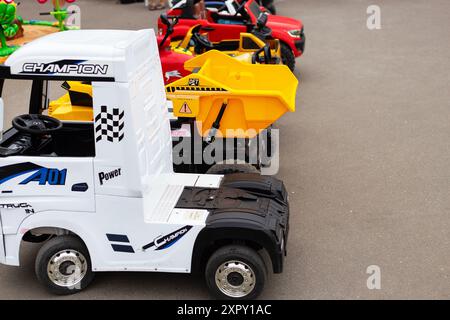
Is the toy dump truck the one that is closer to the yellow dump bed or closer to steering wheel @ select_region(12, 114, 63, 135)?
the yellow dump bed

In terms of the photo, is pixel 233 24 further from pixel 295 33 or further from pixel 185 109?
pixel 185 109

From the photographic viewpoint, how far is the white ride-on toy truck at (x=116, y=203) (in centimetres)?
541

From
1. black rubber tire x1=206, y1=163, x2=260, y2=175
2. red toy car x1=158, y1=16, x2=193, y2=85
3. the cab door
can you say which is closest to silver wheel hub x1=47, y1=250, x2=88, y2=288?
the cab door

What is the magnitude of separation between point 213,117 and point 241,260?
261cm

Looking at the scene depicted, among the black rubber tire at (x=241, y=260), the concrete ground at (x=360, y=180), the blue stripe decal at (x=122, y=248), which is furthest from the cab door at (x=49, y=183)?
the black rubber tire at (x=241, y=260)

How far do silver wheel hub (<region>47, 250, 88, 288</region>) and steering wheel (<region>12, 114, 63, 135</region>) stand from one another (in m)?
1.13

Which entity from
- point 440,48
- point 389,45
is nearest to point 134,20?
point 389,45

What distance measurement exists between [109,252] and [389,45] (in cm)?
1246

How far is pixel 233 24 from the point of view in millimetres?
13156

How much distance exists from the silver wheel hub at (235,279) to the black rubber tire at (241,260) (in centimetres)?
3

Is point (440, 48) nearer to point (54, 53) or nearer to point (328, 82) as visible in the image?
point (328, 82)

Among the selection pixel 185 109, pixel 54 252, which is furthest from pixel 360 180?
pixel 54 252

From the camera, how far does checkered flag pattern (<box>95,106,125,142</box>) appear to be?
5.37 m

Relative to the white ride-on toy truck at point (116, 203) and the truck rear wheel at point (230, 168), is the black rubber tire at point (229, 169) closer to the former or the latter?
the truck rear wheel at point (230, 168)
